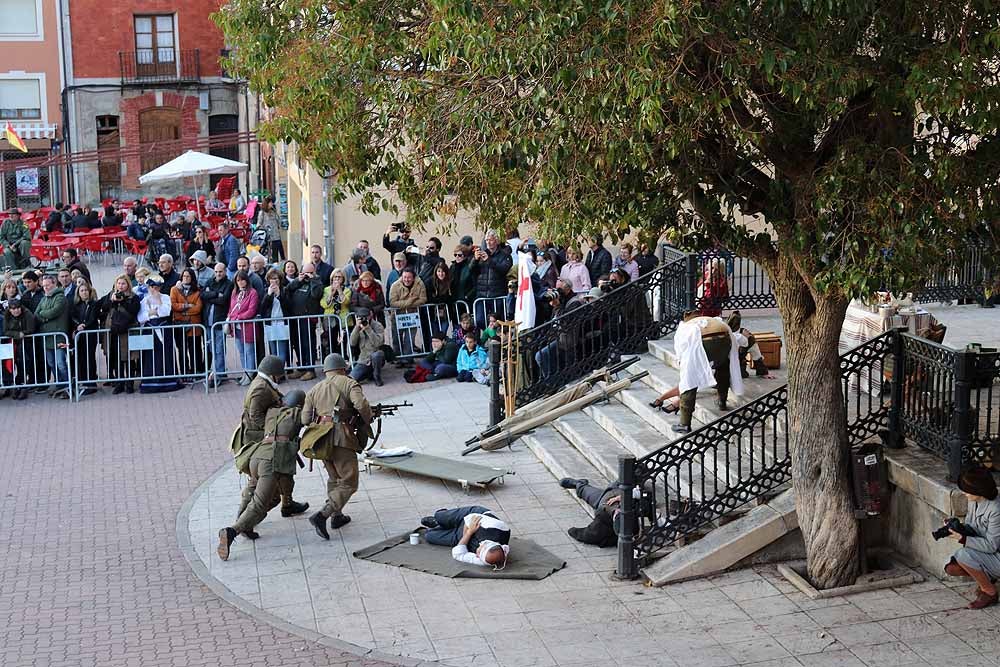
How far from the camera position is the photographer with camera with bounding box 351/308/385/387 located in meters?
18.3

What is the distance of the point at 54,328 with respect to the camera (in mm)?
17906

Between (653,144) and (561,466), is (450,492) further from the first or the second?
(653,144)

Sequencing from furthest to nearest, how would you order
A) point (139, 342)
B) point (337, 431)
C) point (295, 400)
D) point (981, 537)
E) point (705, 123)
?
point (139, 342)
point (337, 431)
point (295, 400)
point (981, 537)
point (705, 123)

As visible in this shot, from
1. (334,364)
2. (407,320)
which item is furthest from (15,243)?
(334,364)

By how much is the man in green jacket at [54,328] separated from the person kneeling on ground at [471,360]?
541 cm

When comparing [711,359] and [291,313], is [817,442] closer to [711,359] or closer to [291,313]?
[711,359]

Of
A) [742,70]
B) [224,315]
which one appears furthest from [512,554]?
[224,315]

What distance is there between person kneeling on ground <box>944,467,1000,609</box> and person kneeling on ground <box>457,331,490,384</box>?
8830 mm

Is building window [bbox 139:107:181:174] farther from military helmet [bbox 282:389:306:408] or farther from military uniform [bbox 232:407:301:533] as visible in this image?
military uniform [bbox 232:407:301:533]

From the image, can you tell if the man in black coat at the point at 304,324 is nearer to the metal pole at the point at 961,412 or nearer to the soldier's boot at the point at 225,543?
the soldier's boot at the point at 225,543

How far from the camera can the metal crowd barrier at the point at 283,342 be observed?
18.4m

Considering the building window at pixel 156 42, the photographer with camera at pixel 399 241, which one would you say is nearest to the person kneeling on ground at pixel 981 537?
the photographer with camera at pixel 399 241

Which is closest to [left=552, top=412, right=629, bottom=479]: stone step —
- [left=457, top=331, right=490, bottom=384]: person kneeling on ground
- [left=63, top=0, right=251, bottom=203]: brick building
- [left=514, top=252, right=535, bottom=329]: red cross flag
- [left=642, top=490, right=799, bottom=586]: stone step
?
[left=642, top=490, right=799, bottom=586]: stone step

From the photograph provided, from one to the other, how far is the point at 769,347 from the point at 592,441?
8.07 ft
